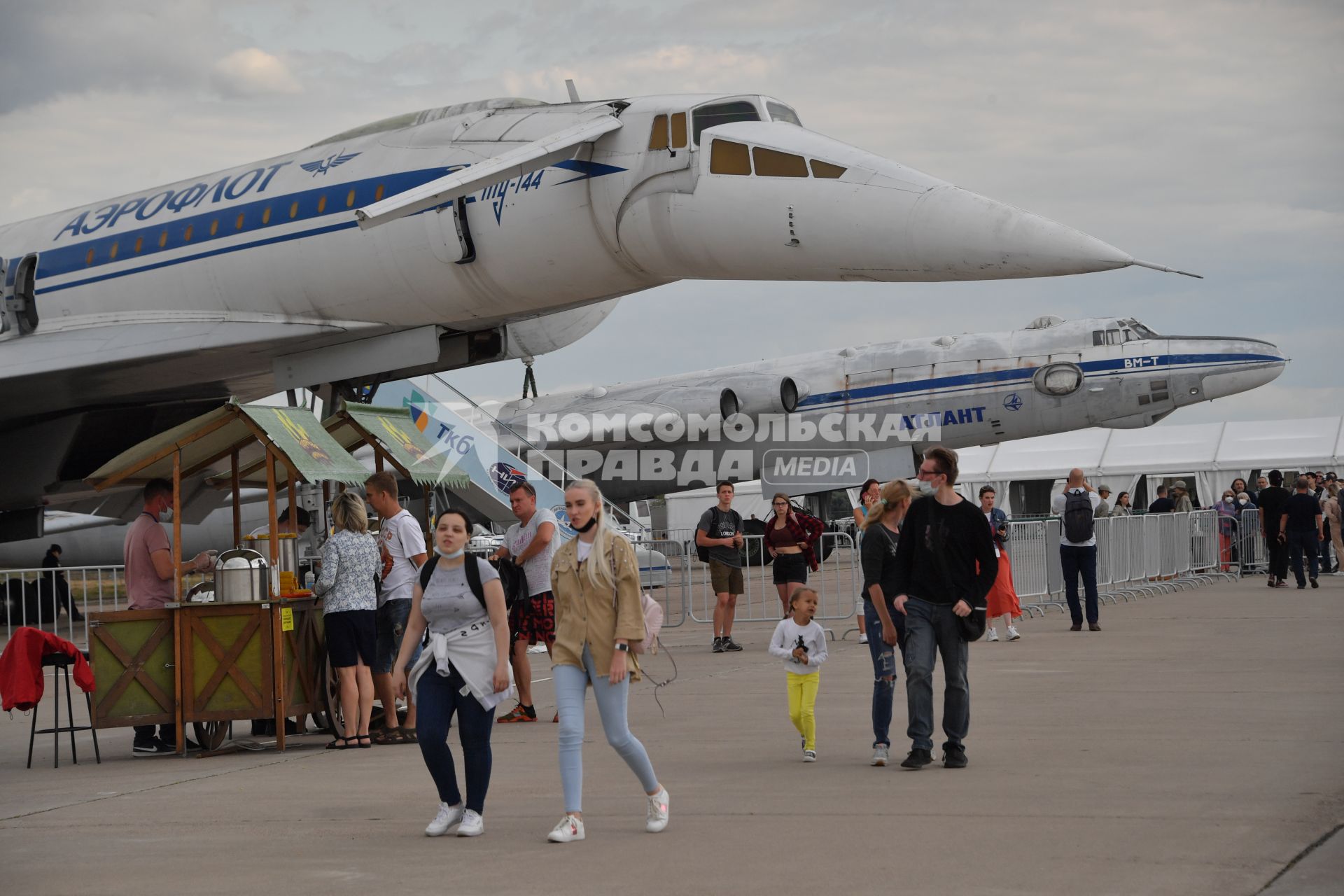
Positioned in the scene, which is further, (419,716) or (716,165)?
(716,165)

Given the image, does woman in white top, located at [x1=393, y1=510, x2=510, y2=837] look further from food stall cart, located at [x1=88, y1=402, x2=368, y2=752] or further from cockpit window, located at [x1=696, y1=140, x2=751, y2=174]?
cockpit window, located at [x1=696, y1=140, x2=751, y2=174]

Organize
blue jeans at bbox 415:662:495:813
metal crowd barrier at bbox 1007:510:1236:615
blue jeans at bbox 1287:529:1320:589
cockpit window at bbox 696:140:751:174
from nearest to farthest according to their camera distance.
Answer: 1. blue jeans at bbox 415:662:495:813
2. cockpit window at bbox 696:140:751:174
3. metal crowd barrier at bbox 1007:510:1236:615
4. blue jeans at bbox 1287:529:1320:589

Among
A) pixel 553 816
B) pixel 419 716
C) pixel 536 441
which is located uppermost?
pixel 536 441

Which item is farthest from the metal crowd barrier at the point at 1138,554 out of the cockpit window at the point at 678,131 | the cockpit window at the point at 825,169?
the cockpit window at the point at 678,131

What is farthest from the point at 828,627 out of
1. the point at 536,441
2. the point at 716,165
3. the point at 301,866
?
the point at 536,441

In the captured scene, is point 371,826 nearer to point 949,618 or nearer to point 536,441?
point 949,618

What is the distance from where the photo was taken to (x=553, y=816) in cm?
563

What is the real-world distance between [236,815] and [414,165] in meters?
7.35

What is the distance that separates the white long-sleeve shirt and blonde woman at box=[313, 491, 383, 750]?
2374 mm

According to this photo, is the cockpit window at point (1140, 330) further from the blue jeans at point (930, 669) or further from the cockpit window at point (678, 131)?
the blue jeans at point (930, 669)

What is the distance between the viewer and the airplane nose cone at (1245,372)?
23297 mm

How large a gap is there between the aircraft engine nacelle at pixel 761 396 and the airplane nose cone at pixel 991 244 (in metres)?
15.8

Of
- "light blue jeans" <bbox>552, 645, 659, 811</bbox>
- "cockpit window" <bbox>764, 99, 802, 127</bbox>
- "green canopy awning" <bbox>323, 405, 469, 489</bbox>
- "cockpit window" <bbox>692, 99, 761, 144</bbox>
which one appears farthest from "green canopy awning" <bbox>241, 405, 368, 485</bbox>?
"cockpit window" <bbox>764, 99, 802, 127</bbox>

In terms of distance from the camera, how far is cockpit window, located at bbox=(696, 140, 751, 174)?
35.5 ft
